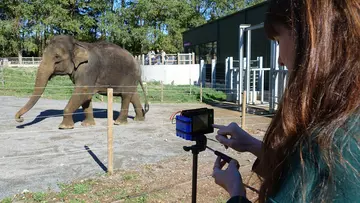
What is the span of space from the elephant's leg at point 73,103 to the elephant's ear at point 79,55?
58cm

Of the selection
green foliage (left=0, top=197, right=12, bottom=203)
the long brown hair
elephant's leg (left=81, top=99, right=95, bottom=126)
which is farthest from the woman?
elephant's leg (left=81, top=99, right=95, bottom=126)

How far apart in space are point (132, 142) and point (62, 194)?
277cm

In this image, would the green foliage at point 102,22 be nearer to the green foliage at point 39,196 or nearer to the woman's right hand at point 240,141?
the green foliage at point 39,196

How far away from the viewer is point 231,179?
3.35 feet

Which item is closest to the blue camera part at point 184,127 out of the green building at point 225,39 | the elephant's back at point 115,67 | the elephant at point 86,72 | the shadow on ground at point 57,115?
the elephant at point 86,72

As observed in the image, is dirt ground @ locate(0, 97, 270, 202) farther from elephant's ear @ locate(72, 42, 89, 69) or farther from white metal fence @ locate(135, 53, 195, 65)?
white metal fence @ locate(135, 53, 195, 65)

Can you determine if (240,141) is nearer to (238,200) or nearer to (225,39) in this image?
(238,200)

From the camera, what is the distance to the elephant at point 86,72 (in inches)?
285

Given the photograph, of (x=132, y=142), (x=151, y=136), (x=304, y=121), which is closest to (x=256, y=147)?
(x=304, y=121)

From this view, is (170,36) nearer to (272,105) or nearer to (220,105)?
(220,105)

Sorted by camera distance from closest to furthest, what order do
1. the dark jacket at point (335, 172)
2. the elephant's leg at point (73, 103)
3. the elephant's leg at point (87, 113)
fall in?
the dark jacket at point (335, 172)
the elephant's leg at point (73, 103)
the elephant's leg at point (87, 113)

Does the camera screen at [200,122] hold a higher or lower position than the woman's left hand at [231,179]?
higher

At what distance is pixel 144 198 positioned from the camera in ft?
12.4

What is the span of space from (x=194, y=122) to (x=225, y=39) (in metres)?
18.4
